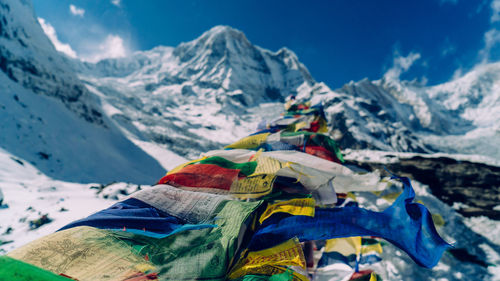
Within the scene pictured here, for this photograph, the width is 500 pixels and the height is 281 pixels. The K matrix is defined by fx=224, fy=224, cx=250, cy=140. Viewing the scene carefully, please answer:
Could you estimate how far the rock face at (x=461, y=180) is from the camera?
14.5 feet

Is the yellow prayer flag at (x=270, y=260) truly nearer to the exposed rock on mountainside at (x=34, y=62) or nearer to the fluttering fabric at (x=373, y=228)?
the fluttering fabric at (x=373, y=228)

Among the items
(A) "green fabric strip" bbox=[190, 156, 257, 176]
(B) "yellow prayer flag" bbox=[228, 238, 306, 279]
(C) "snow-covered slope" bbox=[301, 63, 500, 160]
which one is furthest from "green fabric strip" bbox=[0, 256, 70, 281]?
(C) "snow-covered slope" bbox=[301, 63, 500, 160]

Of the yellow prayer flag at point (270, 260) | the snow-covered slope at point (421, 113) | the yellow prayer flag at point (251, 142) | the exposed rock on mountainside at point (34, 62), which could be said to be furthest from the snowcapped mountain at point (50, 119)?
the snow-covered slope at point (421, 113)

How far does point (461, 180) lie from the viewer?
15.8 ft

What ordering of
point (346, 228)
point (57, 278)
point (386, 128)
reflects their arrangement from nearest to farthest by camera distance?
point (57, 278) → point (346, 228) → point (386, 128)

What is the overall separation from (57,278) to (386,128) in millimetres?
63474

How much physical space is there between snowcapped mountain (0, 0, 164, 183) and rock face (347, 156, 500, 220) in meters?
13.7

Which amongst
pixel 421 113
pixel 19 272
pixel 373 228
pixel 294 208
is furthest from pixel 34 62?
pixel 421 113

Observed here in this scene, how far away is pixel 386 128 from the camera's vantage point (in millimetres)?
54406

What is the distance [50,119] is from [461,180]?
2089 cm

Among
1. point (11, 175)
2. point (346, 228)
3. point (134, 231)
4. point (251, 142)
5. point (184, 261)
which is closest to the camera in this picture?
point (184, 261)

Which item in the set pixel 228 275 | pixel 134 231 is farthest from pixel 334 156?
pixel 134 231

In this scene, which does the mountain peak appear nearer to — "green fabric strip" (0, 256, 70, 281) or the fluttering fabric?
the fluttering fabric

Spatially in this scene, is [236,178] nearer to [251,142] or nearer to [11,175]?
[251,142]
